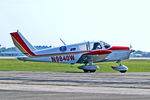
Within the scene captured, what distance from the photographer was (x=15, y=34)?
33.2 meters

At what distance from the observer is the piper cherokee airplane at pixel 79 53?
32.4 m

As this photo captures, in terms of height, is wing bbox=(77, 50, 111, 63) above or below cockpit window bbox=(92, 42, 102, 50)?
below

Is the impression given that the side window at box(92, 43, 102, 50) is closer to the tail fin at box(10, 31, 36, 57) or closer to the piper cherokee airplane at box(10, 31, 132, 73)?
the piper cherokee airplane at box(10, 31, 132, 73)

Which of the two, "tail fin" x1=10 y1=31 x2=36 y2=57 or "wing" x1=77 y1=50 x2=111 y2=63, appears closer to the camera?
"wing" x1=77 y1=50 x2=111 y2=63

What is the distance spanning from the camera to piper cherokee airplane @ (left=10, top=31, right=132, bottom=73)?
1276 inches

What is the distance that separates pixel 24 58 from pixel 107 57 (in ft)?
24.6

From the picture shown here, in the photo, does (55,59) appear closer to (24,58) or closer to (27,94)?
(24,58)

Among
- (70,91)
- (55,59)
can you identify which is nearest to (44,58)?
(55,59)

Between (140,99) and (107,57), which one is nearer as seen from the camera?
(140,99)

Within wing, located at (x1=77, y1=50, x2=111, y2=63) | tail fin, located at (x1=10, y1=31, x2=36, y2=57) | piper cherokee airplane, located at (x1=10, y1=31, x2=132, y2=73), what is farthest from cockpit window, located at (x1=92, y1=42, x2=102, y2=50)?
tail fin, located at (x1=10, y1=31, x2=36, y2=57)

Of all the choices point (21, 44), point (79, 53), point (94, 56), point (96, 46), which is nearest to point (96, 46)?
point (96, 46)

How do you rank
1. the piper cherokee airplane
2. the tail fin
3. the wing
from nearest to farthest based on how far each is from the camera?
the wing → the piper cherokee airplane → the tail fin

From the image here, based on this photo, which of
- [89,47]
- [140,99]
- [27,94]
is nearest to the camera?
[140,99]

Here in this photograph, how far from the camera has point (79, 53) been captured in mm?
32688
